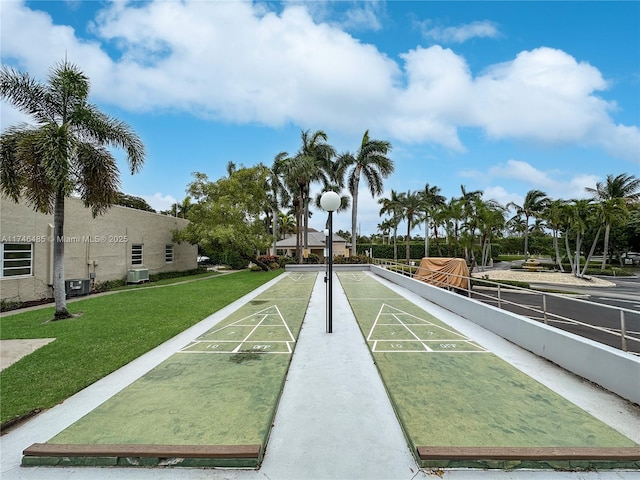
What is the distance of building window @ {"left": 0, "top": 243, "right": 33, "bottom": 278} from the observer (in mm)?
10594

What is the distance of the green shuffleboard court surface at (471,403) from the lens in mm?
2955

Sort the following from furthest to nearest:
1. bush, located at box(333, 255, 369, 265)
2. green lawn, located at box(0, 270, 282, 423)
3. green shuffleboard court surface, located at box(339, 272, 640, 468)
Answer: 1. bush, located at box(333, 255, 369, 265)
2. green lawn, located at box(0, 270, 282, 423)
3. green shuffleboard court surface, located at box(339, 272, 640, 468)

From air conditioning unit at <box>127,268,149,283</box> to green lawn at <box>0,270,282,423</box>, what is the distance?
208 inches

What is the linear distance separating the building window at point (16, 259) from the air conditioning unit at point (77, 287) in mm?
1340

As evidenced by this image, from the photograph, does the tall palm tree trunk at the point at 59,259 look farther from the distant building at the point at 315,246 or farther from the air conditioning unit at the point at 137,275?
the distant building at the point at 315,246

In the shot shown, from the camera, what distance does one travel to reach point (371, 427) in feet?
10.5

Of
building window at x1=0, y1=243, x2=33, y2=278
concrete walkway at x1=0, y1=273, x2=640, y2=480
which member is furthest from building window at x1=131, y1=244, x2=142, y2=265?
concrete walkway at x1=0, y1=273, x2=640, y2=480

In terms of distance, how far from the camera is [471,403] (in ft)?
12.1

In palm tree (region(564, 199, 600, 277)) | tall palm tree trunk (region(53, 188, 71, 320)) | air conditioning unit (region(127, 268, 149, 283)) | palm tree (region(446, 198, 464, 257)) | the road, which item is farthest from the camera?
palm tree (region(446, 198, 464, 257))

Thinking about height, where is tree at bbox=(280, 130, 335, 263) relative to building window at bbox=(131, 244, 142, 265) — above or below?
above

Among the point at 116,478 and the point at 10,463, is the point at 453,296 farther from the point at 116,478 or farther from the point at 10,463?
the point at 10,463

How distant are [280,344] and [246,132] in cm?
1668

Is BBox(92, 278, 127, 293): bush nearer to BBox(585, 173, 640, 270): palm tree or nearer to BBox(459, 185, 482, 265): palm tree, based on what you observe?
BBox(459, 185, 482, 265): palm tree

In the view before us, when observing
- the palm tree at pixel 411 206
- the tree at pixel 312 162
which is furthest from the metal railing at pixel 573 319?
the palm tree at pixel 411 206
